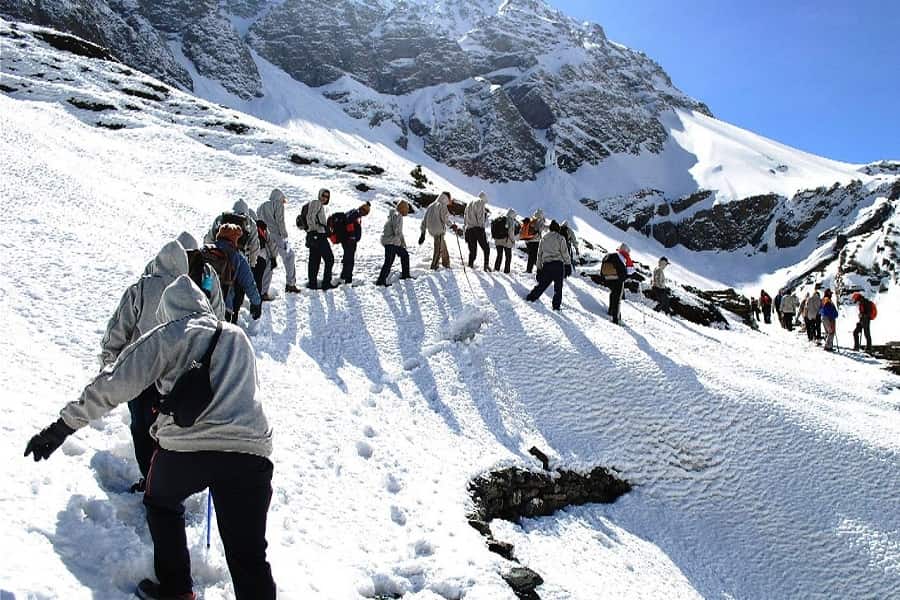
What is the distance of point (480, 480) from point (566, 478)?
1531 mm

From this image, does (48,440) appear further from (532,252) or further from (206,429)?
(532,252)

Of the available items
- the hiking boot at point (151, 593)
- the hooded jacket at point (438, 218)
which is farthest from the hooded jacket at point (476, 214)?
the hiking boot at point (151, 593)

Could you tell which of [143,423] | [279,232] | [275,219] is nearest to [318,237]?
[279,232]

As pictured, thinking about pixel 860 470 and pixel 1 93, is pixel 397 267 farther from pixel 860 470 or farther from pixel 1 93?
pixel 1 93

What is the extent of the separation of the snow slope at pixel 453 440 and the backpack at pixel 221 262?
168cm

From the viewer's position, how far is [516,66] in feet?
496

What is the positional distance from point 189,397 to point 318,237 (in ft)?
31.2

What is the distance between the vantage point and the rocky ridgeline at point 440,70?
120 meters

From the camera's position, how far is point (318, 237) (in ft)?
40.4

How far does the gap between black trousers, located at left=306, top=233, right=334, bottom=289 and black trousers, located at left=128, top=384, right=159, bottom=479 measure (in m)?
7.95

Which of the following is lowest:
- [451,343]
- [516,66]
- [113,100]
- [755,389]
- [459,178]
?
[451,343]

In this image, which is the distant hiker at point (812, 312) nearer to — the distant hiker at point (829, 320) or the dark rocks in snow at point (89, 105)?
the distant hiker at point (829, 320)

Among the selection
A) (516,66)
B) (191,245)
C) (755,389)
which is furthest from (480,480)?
(516,66)

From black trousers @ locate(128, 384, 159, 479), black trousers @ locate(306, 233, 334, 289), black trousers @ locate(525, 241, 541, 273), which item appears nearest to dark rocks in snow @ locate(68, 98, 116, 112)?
black trousers @ locate(306, 233, 334, 289)
